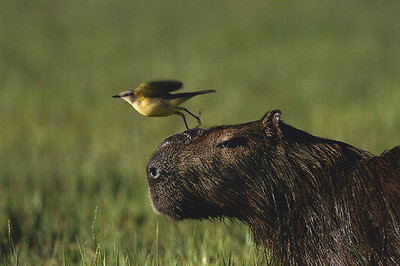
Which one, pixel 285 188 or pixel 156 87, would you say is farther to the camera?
pixel 285 188

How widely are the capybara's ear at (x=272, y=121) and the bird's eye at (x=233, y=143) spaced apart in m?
0.12

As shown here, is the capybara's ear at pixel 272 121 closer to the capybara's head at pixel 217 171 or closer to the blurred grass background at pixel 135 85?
the capybara's head at pixel 217 171

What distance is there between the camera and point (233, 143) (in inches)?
96.7

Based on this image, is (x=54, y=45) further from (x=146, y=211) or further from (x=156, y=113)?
(x=156, y=113)

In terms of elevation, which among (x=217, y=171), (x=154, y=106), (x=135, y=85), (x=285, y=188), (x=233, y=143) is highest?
(x=135, y=85)

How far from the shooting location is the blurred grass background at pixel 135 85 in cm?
395

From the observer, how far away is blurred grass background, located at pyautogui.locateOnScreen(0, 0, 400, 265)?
13.0ft

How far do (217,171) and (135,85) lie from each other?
658 centimetres

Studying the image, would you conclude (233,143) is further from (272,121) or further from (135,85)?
(135,85)

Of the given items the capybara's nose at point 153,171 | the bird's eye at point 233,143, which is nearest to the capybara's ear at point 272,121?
the bird's eye at point 233,143

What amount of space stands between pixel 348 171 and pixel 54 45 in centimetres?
974

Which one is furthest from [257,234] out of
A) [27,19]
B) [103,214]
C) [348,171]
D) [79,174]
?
[27,19]

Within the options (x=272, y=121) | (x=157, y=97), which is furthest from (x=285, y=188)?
(x=157, y=97)

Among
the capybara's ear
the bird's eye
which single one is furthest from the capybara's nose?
the capybara's ear
